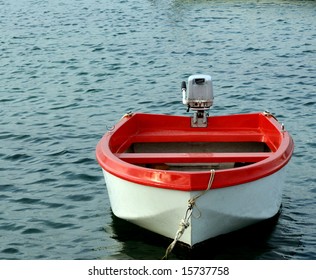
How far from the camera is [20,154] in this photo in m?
14.3

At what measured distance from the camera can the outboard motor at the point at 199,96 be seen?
12.2 m

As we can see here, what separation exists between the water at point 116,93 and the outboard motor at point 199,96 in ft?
5.91

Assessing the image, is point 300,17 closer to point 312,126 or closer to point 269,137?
point 312,126

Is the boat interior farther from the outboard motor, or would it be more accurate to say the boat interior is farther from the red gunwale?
the outboard motor

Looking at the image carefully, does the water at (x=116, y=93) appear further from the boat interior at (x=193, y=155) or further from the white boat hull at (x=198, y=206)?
the boat interior at (x=193, y=155)

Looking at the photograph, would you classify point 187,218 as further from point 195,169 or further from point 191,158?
point 195,169

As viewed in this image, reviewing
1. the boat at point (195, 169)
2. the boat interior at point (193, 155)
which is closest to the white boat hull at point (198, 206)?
the boat at point (195, 169)

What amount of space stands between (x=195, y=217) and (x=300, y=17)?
2097 centimetres

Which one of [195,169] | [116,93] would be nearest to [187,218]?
[195,169]

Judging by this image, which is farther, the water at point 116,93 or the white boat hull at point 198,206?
the water at point 116,93

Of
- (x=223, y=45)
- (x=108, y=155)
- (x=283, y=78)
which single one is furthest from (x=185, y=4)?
(x=108, y=155)

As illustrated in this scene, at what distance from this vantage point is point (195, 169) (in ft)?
37.2

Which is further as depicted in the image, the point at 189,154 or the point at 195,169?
the point at 195,169

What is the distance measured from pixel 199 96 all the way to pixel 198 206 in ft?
10.7
